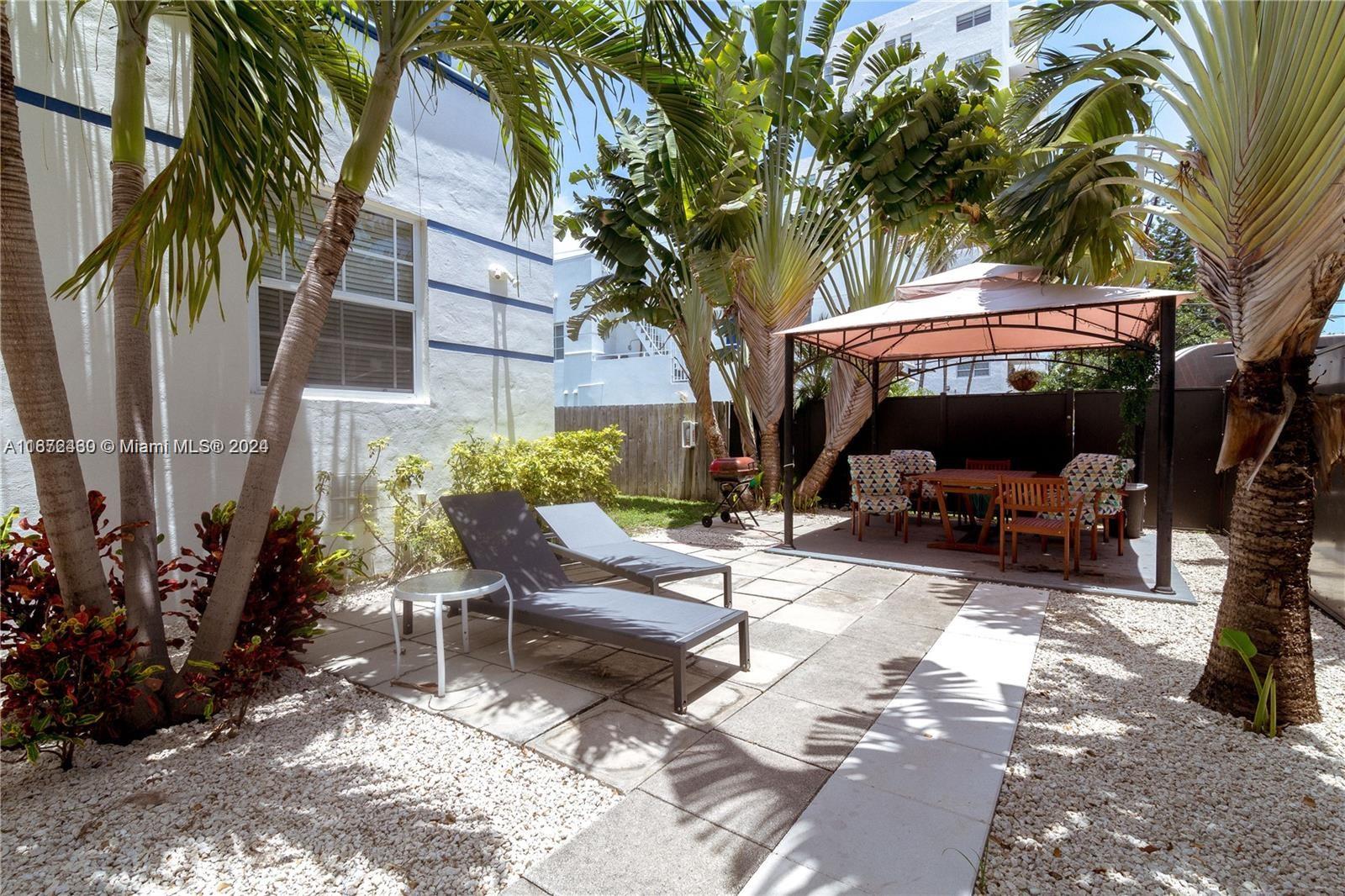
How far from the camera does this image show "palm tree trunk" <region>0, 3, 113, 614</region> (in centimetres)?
287

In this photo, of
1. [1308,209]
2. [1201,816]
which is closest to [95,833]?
[1201,816]

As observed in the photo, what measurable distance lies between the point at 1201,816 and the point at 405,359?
7593 mm

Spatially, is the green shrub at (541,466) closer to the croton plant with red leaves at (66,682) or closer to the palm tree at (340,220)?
the palm tree at (340,220)

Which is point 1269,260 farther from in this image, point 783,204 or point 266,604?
point 783,204

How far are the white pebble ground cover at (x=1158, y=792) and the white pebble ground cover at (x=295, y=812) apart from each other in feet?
6.18

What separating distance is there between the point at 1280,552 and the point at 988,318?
5.56 m

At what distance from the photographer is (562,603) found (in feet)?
15.2

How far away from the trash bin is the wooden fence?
732cm

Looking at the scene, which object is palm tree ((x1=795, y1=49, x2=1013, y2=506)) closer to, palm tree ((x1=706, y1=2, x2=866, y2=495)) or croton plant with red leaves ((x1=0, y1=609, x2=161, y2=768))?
palm tree ((x1=706, y1=2, x2=866, y2=495))

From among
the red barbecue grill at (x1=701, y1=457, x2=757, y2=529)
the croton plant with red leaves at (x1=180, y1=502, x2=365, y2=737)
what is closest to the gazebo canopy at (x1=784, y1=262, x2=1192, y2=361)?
the red barbecue grill at (x1=701, y1=457, x2=757, y2=529)

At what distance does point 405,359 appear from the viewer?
24.2 feet

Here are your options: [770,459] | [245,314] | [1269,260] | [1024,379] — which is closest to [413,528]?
[245,314]

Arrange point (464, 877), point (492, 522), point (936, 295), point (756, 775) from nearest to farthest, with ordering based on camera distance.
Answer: point (464, 877), point (756, 775), point (492, 522), point (936, 295)

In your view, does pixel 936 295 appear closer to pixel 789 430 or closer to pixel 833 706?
pixel 789 430
